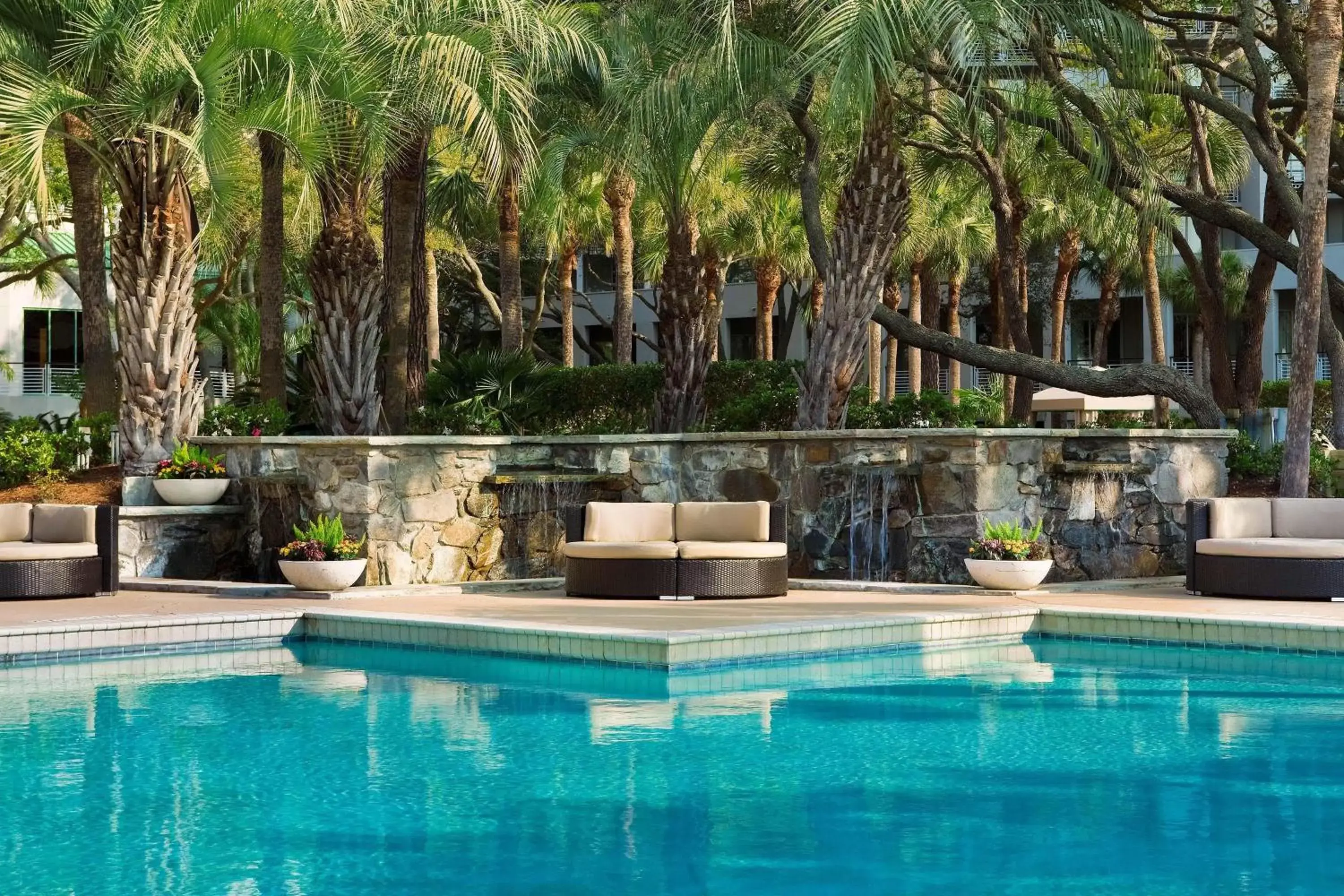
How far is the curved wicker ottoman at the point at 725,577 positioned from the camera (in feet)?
44.7

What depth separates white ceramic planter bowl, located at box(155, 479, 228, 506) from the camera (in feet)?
49.8

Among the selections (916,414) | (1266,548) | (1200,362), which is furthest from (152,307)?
(1200,362)

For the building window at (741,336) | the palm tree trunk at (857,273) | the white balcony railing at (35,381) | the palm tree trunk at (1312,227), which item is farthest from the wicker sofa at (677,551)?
the building window at (741,336)

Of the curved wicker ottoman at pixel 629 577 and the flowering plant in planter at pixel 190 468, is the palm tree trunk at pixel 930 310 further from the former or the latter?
the curved wicker ottoman at pixel 629 577

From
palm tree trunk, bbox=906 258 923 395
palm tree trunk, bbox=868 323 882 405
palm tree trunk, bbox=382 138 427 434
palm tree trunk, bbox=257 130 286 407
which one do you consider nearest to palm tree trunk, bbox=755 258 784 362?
palm tree trunk, bbox=868 323 882 405

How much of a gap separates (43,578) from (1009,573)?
8.14 m

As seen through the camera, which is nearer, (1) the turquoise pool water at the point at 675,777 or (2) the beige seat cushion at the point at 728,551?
(1) the turquoise pool water at the point at 675,777

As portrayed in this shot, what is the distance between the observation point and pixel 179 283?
16.1 meters

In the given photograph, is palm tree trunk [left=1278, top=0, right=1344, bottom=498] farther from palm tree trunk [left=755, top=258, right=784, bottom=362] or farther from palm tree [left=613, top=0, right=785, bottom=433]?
palm tree trunk [left=755, top=258, right=784, bottom=362]

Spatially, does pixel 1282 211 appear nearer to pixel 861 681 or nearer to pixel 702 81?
pixel 702 81

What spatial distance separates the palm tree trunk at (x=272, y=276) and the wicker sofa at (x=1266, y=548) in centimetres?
999

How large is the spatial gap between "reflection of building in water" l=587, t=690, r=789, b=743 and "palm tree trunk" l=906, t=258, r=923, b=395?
25.5 m

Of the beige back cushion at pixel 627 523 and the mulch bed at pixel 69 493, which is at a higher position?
the mulch bed at pixel 69 493

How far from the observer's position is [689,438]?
15.5 metres
